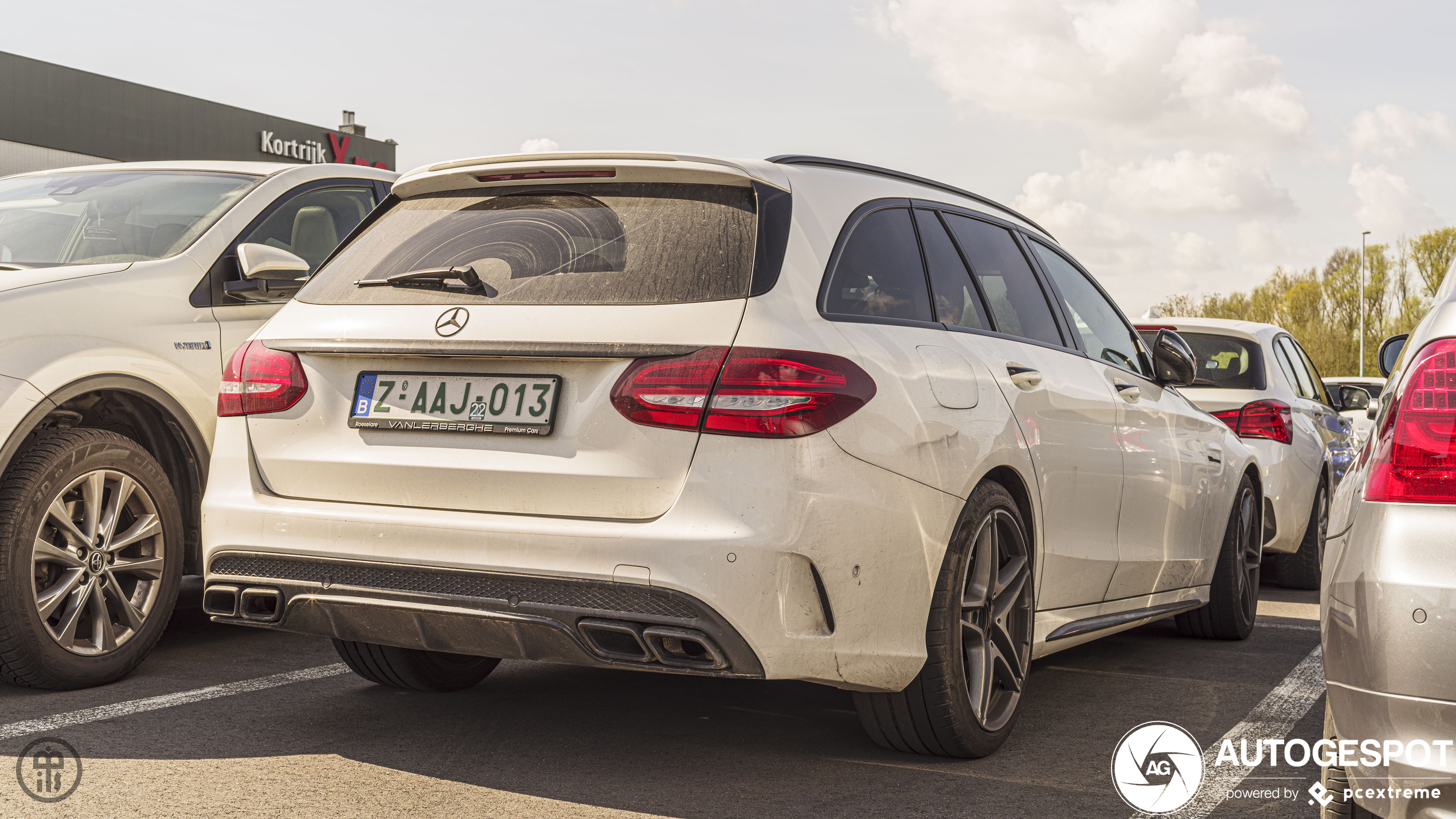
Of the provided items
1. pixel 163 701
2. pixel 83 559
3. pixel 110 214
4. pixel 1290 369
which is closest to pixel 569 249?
pixel 163 701

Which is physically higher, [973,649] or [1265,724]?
[973,649]

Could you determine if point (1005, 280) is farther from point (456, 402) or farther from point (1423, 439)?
point (1423, 439)

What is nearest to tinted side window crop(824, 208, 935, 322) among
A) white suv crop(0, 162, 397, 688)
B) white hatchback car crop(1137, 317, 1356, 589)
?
white suv crop(0, 162, 397, 688)

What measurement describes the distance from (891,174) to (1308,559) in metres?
5.74

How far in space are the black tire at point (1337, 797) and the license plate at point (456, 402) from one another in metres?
1.93

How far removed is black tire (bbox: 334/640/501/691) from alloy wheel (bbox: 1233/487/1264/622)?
3.83m

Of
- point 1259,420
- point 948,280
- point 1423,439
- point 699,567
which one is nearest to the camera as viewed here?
point 1423,439

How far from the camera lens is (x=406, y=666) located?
4.55m

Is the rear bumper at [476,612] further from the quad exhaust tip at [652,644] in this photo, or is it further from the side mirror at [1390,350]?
the side mirror at [1390,350]

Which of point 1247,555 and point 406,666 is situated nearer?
point 406,666

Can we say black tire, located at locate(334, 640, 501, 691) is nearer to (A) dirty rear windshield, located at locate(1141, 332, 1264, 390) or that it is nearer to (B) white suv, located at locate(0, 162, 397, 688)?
(B) white suv, located at locate(0, 162, 397, 688)

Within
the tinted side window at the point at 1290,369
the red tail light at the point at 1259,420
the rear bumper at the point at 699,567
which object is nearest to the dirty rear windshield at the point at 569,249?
the rear bumper at the point at 699,567

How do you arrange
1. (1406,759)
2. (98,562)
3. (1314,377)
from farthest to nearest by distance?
(1314,377) < (98,562) < (1406,759)

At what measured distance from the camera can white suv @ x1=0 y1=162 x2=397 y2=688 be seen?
4449 millimetres
